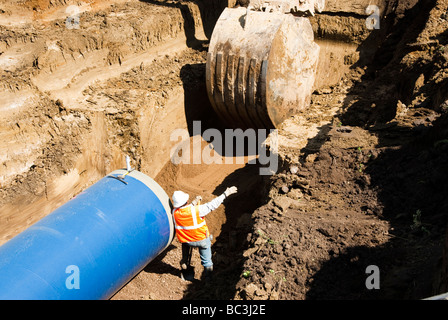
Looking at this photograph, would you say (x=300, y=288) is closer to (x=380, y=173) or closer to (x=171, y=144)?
(x=380, y=173)

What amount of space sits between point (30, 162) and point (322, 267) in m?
4.05

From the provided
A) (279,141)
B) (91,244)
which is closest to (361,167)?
(279,141)

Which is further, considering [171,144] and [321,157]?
[171,144]

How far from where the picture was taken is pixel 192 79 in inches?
→ 318

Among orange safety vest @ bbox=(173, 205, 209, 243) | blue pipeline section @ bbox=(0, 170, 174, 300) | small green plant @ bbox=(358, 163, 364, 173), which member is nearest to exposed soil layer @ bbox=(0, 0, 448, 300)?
small green plant @ bbox=(358, 163, 364, 173)

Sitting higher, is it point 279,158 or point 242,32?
point 242,32

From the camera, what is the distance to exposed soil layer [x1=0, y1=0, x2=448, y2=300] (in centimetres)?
459

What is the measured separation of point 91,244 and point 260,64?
→ 11.9 ft

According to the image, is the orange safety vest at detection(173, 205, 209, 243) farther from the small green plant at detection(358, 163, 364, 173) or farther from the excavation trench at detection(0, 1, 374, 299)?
the small green plant at detection(358, 163, 364, 173)

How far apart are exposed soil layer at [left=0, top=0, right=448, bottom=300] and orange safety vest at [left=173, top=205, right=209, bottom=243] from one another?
1.77 ft

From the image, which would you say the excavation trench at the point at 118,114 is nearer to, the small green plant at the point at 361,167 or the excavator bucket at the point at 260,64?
the excavator bucket at the point at 260,64

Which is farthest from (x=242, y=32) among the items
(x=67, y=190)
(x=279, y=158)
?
(x=67, y=190)

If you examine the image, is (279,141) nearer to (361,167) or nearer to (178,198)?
(361,167)
